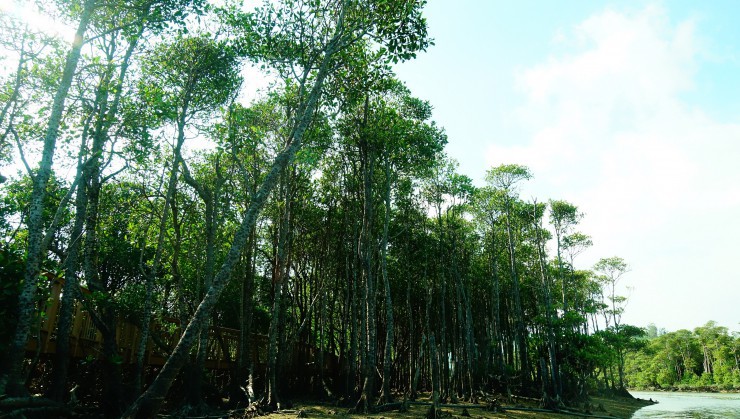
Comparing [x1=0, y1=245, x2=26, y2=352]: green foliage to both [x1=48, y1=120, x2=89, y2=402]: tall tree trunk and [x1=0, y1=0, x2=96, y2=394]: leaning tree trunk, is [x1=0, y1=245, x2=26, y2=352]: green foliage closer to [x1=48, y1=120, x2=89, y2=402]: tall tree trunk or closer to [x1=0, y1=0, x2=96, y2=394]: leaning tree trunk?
[x1=0, y1=0, x2=96, y2=394]: leaning tree trunk

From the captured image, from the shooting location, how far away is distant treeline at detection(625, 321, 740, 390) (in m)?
56.5

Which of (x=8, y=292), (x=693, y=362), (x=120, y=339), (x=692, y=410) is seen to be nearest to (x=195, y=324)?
(x=8, y=292)

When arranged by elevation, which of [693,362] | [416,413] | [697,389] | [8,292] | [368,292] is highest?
[368,292]

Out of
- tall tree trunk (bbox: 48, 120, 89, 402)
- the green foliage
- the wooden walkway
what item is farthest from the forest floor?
the green foliage

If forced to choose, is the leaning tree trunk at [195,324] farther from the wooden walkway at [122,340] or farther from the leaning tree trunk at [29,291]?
the wooden walkway at [122,340]

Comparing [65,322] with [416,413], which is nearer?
[65,322]

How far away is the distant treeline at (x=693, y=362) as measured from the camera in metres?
56.5

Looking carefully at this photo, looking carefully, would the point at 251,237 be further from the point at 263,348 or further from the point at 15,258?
the point at 15,258

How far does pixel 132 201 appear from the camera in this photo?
13.2 metres

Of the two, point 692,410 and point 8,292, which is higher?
point 8,292

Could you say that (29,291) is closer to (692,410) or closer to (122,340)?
(122,340)

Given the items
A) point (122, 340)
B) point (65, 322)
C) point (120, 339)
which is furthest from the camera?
point (122, 340)

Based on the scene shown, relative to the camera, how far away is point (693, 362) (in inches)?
2447

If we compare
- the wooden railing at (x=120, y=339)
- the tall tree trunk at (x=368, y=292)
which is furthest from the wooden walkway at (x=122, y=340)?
the tall tree trunk at (x=368, y=292)
